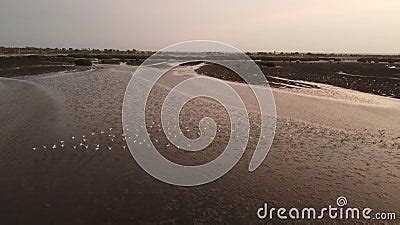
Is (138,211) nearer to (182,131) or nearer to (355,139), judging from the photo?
(182,131)

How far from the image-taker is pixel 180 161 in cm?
1477

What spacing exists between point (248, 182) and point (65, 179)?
597cm

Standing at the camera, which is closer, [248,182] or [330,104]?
[248,182]

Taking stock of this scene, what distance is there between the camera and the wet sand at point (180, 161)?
33.9ft

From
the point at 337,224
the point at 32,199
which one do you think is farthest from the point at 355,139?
the point at 32,199

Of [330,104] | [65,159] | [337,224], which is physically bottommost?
[337,224]

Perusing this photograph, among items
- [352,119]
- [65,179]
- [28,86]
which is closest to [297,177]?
[65,179]

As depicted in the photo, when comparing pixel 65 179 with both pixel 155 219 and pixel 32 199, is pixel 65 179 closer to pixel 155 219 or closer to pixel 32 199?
pixel 32 199

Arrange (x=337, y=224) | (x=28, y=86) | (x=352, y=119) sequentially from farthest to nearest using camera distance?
(x=28, y=86), (x=352, y=119), (x=337, y=224)

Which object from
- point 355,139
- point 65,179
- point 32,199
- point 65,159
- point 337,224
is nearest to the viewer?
point 337,224

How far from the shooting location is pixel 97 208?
33.9 feet

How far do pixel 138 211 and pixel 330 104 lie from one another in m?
23.2

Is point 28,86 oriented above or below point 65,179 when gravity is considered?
above

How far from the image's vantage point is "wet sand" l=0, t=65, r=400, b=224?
33.9 feet
